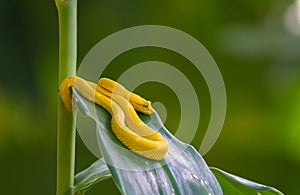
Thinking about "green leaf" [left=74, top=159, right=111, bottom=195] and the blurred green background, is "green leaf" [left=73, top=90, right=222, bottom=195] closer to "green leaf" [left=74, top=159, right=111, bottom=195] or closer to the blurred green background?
"green leaf" [left=74, top=159, right=111, bottom=195]

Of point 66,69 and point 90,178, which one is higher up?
point 66,69

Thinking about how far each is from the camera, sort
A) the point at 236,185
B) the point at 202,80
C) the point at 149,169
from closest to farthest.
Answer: the point at 149,169 < the point at 236,185 < the point at 202,80

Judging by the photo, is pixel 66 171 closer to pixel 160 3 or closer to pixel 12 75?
pixel 12 75

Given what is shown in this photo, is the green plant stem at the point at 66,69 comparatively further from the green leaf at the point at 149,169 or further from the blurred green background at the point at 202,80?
the blurred green background at the point at 202,80

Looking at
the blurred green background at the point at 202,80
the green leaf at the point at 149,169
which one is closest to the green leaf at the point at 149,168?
the green leaf at the point at 149,169

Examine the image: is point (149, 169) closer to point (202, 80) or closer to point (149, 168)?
point (149, 168)

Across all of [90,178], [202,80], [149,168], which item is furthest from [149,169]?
[202,80]

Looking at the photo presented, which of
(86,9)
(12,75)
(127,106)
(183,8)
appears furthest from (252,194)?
(183,8)
